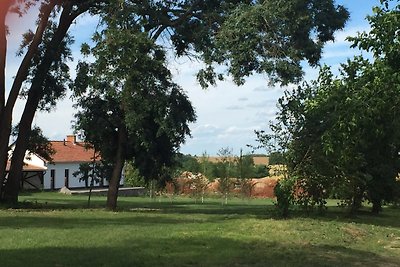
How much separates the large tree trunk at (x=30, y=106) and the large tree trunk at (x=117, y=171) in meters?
5.00

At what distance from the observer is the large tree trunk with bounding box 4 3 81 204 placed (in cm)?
2714

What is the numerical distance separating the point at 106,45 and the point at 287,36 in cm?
690

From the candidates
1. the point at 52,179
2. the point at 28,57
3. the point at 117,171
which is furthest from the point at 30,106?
the point at 52,179

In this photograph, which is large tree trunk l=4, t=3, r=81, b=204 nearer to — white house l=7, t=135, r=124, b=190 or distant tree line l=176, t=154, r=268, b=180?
distant tree line l=176, t=154, r=268, b=180

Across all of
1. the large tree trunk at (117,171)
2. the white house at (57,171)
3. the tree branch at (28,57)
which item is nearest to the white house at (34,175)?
the white house at (57,171)

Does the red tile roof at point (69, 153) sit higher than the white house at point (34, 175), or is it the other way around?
the red tile roof at point (69, 153)

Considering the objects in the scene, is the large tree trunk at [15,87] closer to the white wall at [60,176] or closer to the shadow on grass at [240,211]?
the shadow on grass at [240,211]

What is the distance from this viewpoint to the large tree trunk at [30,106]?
27141 mm

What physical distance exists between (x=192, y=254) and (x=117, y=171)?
1480 cm

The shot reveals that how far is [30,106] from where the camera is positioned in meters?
28.0

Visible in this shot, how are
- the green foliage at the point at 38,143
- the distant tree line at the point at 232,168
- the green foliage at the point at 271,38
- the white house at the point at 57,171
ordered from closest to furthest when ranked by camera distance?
the green foliage at the point at 271,38 < the green foliage at the point at 38,143 < the distant tree line at the point at 232,168 < the white house at the point at 57,171

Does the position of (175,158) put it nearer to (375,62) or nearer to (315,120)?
(315,120)

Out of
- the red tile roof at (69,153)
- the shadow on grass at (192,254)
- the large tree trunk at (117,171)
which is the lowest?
the shadow on grass at (192,254)

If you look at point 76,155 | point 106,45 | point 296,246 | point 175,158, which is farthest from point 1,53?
point 76,155
